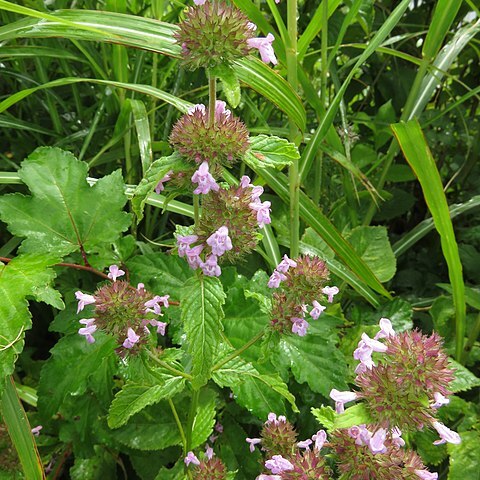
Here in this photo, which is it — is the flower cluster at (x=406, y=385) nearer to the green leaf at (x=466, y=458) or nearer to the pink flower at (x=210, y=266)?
the pink flower at (x=210, y=266)

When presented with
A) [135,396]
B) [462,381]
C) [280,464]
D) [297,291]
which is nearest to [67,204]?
[135,396]

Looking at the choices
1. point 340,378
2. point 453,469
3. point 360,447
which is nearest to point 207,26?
point 360,447

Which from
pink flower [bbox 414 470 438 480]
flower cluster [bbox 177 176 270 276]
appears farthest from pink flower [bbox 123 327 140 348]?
pink flower [bbox 414 470 438 480]

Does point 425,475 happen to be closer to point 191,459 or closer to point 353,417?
point 353,417

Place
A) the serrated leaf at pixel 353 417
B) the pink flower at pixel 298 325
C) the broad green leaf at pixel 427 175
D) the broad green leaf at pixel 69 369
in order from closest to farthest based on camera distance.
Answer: the serrated leaf at pixel 353 417
the pink flower at pixel 298 325
the broad green leaf at pixel 69 369
the broad green leaf at pixel 427 175

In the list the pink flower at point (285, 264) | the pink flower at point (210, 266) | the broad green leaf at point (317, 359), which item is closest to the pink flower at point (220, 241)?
the pink flower at point (210, 266)

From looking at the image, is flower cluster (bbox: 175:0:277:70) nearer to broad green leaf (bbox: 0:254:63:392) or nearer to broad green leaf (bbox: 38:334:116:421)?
broad green leaf (bbox: 0:254:63:392)
